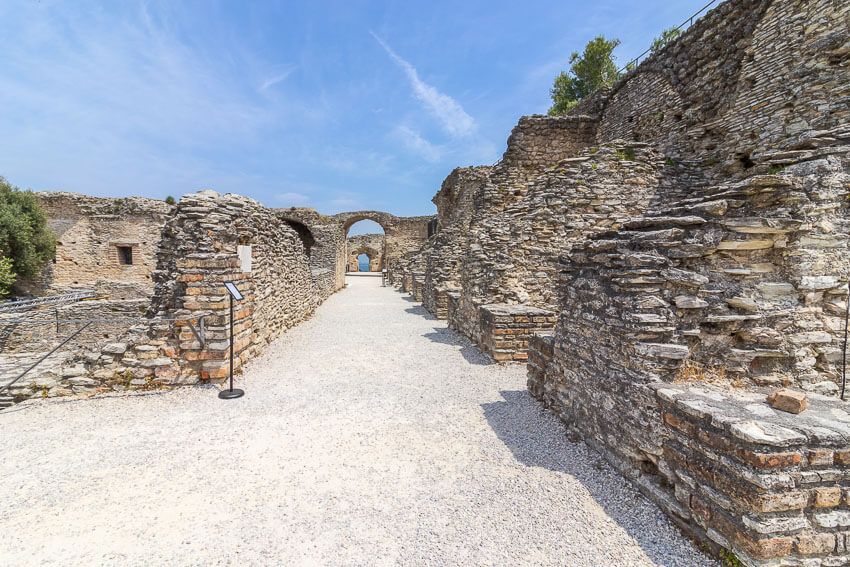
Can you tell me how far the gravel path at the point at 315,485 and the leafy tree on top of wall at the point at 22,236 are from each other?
52.1 ft

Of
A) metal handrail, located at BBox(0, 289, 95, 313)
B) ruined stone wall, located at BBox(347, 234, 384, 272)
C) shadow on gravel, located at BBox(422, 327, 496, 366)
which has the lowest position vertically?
shadow on gravel, located at BBox(422, 327, 496, 366)

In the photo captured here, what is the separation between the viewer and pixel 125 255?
698 inches

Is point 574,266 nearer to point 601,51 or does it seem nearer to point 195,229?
A: point 195,229

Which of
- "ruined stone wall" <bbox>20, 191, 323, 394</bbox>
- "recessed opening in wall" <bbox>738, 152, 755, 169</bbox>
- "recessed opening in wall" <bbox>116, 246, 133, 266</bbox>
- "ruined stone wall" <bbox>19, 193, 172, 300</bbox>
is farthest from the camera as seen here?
"recessed opening in wall" <bbox>116, 246, 133, 266</bbox>

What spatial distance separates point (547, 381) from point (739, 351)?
1.92 meters

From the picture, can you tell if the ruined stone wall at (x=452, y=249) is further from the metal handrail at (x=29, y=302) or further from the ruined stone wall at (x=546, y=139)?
the metal handrail at (x=29, y=302)

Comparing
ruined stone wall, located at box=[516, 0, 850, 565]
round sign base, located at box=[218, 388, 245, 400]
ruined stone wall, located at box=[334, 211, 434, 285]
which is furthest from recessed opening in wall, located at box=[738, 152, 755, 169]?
ruined stone wall, located at box=[334, 211, 434, 285]

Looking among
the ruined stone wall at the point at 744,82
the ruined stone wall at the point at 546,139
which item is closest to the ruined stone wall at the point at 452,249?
the ruined stone wall at the point at 546,139

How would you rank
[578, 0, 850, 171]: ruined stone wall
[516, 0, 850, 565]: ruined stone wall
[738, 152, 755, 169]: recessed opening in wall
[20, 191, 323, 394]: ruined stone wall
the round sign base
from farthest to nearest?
[738, 152, 755, 169]: recessed opening in wall, [578, 0, 850, 171]: ruined stone wall, [20, 191, 323, 394]: ruined stone wall, the round sign base, [516, 0, 850, 565]: ruined stone wall

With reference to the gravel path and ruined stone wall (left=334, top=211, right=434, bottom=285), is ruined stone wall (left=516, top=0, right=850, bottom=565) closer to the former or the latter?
the gravel path

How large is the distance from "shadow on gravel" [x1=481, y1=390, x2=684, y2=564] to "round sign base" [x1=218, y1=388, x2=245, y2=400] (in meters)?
3.22

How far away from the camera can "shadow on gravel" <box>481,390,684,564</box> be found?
244cm

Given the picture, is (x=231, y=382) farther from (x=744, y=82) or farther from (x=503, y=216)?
(x=744, y=82)

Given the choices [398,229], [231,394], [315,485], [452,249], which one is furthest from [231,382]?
[398,229]
